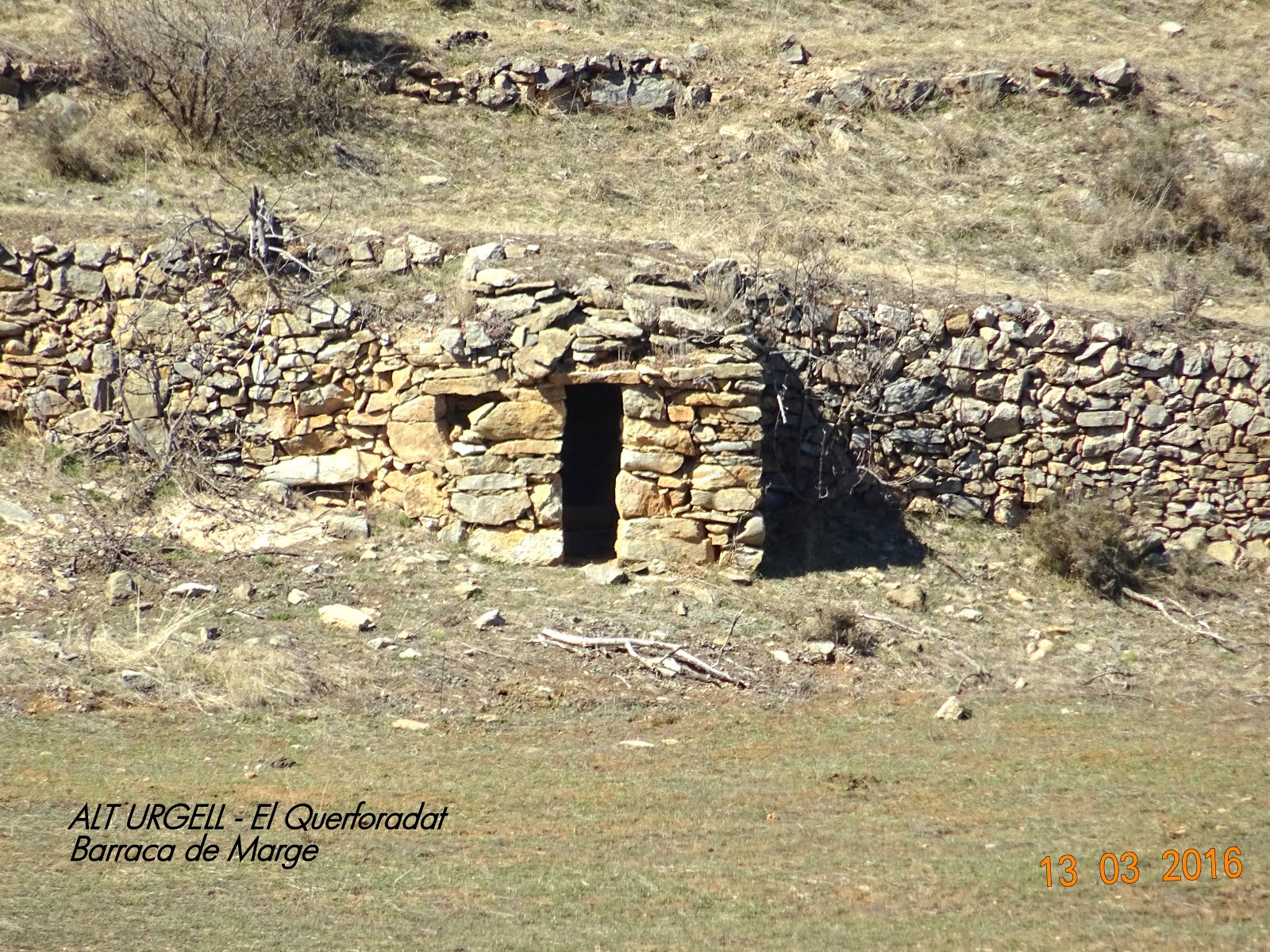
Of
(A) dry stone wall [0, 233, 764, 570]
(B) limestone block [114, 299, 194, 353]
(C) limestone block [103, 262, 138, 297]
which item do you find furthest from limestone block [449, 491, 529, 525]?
(C) limestone block [103, 262, 138, 297]

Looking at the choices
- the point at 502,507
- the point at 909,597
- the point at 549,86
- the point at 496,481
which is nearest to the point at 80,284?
the point at 496,481

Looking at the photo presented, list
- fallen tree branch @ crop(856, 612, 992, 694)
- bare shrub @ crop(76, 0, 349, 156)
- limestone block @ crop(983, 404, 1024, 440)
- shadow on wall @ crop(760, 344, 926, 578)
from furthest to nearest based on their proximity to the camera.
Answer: bare shrub @ crop(76, 0, 349, 156) < limestone block @ crop(983, 404, 1024, 440) < shadow on wall @ crop(760, 344, 926, 578) < fallen tree branch @ crop(856, 612, 992, 694)

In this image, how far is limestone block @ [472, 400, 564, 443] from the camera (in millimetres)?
10727

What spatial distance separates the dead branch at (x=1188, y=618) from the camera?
428 inches

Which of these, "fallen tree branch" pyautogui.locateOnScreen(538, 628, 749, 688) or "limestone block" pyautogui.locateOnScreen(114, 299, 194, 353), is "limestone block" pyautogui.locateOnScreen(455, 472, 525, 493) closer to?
"fallen tree branch" pyautogui.locateOnScreen(538, 628, 749, 688)

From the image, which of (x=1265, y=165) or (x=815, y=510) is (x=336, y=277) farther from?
(x=1265, y=165)

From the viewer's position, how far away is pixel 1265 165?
16125 mm

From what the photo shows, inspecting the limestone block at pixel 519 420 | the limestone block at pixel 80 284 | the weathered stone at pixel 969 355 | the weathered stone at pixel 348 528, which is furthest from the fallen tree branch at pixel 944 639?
the limestone block at pixel 80 284

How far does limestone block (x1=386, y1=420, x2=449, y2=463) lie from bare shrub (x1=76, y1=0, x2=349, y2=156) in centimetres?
599

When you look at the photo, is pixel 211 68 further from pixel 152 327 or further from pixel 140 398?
pixel 140 398

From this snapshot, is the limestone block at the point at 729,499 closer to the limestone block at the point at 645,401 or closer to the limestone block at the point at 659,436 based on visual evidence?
the limestone block at the point at 659,436

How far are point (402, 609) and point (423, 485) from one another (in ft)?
4.92

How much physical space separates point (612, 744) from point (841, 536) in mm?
4231
